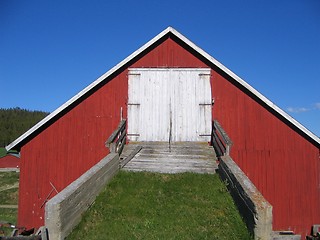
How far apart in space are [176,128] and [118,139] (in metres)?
2.71

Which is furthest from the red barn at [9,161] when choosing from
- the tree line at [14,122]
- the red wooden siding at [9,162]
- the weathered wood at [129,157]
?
the weathered wood at [129,157]

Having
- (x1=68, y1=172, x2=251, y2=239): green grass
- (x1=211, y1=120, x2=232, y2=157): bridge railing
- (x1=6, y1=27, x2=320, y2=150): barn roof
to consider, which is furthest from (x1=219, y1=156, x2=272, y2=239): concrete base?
(x1=6, y1=27, x2=320, y2=150): barn roof

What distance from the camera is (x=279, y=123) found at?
1322 cm

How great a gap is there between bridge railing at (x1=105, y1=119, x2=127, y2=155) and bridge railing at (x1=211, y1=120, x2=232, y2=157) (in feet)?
10.9

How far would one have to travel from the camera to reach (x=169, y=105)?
13.8 meters

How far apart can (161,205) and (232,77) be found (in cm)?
673

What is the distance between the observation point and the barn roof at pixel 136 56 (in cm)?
1297

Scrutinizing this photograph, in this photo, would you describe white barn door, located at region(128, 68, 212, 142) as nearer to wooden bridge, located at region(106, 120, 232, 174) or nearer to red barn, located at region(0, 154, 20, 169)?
wooden bridge, located at region(106, 120, 232, 174)

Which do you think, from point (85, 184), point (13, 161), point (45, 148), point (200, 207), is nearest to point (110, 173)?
point (85, 184)

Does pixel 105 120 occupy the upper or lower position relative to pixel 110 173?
upper

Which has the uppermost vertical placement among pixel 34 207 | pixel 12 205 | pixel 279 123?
pixel 279 123

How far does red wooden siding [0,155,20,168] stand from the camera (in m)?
68.2

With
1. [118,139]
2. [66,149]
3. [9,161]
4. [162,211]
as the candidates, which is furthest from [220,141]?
[9,161]

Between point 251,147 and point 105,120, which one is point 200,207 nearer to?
point 251,147
